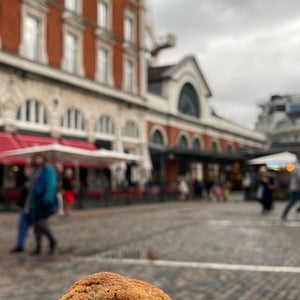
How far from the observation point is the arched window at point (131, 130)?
3017 centimetres

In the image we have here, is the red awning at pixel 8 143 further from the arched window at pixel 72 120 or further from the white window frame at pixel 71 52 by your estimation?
the white window frame at pixel 71 52

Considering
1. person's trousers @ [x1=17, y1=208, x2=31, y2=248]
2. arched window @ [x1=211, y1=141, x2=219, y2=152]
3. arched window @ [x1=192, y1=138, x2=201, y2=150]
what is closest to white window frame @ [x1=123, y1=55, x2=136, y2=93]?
arched window @ [x1=192, y1=138, x2=201, y2=150]

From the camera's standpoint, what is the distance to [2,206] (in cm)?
1717

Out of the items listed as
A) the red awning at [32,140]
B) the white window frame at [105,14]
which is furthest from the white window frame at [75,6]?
the red awning at [32,140]

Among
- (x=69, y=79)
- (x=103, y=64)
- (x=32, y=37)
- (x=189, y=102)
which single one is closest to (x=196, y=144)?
(x=189, y=102)

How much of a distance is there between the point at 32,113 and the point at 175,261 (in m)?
17.6

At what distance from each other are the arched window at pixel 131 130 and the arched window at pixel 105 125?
1588 millimetres

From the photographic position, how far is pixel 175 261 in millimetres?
6344

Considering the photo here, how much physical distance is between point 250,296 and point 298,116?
4149 centimetres

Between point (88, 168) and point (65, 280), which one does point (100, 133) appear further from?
point (65, 280)

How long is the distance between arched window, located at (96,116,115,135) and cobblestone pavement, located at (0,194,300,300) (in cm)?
1702

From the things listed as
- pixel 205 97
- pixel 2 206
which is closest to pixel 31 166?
pixel 2 206

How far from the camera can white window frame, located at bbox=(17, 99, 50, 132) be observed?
21734mm

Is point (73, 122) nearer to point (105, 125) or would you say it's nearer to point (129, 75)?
point (105, 125)
